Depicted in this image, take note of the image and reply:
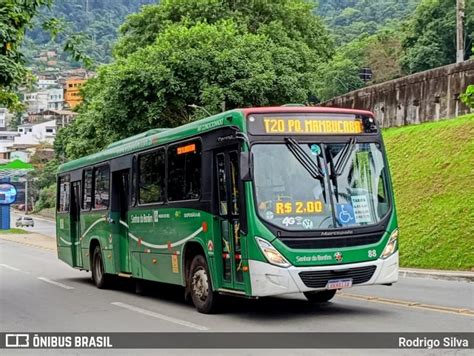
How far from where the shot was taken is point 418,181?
1042 inches

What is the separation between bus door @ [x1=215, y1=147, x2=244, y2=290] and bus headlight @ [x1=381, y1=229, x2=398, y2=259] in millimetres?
2147

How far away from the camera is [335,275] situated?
1059 cm

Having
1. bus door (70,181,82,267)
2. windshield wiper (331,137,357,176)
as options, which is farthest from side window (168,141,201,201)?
bus door (70,181,82,267)

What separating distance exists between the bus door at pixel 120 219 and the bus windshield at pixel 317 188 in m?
5.61

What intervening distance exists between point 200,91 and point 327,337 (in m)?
27.5

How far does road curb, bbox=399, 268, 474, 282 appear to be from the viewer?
1805 cm

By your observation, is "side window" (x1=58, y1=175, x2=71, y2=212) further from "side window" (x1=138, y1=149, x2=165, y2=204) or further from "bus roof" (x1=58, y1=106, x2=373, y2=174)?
"side window" (x1=138, y1=149, x2=165, y2=204)

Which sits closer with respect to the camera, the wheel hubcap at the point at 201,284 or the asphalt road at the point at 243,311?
the asphalt road at the point at 243,311

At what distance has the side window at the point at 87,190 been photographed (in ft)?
61.2

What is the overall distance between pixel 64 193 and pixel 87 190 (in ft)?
8.42

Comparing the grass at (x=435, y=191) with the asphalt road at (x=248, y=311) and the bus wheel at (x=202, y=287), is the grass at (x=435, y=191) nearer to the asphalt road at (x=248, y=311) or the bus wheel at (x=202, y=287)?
the asphalt road at (x=248, y=311)

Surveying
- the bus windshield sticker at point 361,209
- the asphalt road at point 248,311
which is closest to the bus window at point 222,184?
the asphalt road at point 248,311

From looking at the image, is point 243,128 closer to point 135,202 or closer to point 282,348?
point 282,348

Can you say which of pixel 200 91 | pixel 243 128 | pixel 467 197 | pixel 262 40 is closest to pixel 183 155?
pixel 243 128
